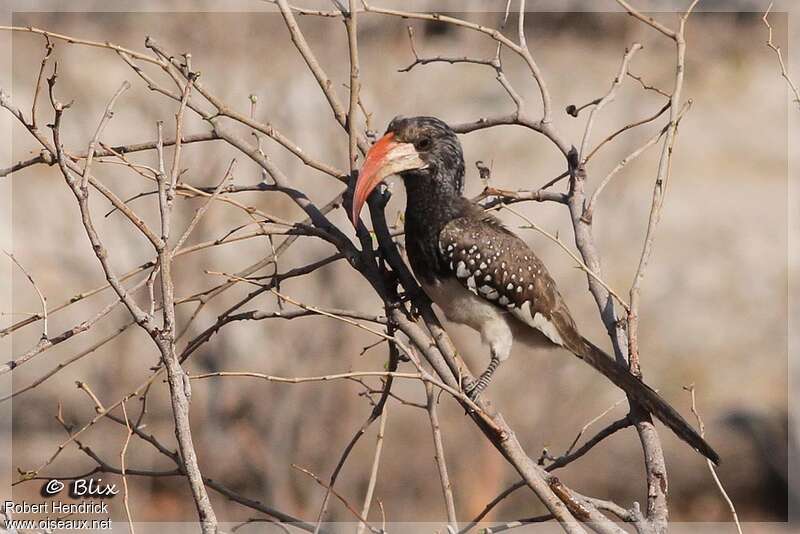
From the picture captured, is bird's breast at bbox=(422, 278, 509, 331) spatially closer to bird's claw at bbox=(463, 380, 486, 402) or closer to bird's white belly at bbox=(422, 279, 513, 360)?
bird's white belly at bbox=(422, 279, 513, 360)

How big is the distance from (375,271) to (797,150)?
11.8 meters

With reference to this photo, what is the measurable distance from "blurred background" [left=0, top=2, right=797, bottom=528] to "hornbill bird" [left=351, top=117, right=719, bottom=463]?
1.78m

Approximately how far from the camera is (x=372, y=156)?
2967mm

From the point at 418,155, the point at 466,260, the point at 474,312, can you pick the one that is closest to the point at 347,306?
the point at 474,312

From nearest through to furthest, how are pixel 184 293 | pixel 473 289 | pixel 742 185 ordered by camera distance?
1. pixel 473 289
2. pixel 184 293
3. pixel 742 185

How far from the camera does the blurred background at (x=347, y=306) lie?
21.9 ft

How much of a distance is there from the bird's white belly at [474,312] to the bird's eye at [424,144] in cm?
45

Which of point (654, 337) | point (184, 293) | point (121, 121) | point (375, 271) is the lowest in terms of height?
point (375, 271)

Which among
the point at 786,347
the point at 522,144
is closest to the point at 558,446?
the point at 522,144

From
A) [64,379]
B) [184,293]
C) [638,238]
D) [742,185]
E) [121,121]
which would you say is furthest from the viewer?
[742,185]

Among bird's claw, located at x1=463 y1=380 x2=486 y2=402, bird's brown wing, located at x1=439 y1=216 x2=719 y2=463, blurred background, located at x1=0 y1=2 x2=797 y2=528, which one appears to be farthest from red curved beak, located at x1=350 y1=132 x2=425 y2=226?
blurred background, located at x1=0 y1=2 x2=797 y2=528

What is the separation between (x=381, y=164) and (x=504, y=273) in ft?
2.31

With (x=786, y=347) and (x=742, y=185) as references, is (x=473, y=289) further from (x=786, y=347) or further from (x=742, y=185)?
(x=742, y=185)

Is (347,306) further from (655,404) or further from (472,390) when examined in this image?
(655,404)
